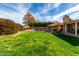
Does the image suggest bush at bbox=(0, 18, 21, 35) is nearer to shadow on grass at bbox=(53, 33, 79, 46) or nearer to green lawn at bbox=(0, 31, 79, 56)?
green lawn at bbox=(0, 31, 79, 56)

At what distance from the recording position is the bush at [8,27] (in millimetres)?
7645

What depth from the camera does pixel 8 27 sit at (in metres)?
7.75

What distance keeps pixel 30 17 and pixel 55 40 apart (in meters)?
1.10

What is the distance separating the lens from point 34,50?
296 inches

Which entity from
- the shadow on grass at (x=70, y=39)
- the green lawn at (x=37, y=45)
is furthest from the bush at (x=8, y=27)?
the shadow on grass at (x=70, y=39)

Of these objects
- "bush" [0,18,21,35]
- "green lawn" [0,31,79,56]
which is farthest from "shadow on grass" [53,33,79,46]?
"bush" [0,18,21,35]

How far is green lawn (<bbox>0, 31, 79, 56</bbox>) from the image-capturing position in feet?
24.5

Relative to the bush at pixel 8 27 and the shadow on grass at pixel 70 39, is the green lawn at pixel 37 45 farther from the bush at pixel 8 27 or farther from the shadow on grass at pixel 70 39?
the bush at pixel 8 27

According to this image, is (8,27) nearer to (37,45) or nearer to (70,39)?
(37,45)

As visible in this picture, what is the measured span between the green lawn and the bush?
137 millimetres

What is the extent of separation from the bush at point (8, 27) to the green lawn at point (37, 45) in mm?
137

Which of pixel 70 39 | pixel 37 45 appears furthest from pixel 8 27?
pixel 70 39

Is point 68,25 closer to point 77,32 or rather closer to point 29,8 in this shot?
point 77,32

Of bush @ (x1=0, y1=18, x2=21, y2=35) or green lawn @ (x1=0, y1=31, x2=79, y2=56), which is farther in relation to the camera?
bush @ (x1=0, y1=18, x2=21, y2=35)
